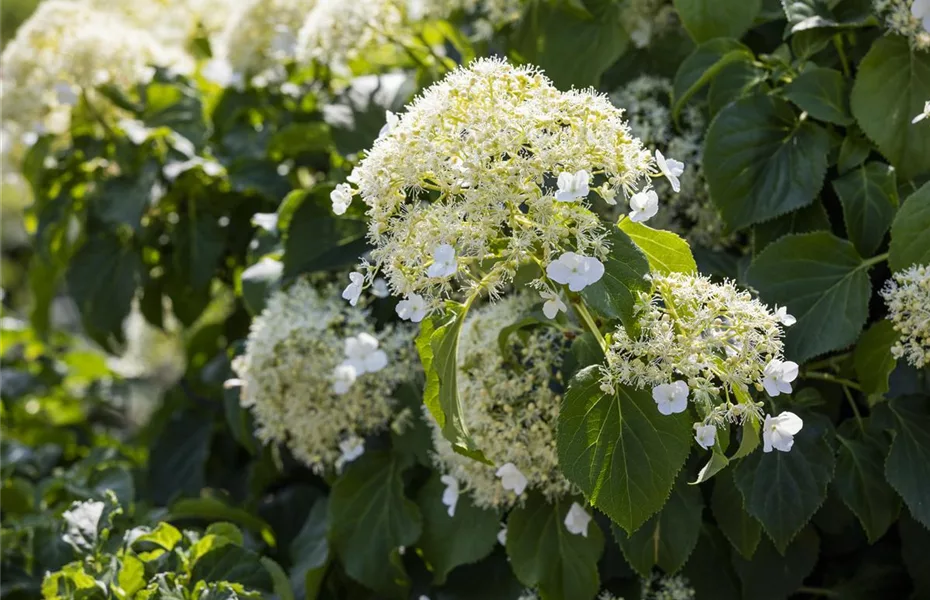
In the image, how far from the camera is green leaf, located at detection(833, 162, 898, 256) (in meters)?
1.26

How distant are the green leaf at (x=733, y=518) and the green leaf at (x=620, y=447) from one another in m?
0.30

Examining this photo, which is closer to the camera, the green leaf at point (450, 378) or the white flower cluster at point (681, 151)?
the green leaf at point (450, 378)

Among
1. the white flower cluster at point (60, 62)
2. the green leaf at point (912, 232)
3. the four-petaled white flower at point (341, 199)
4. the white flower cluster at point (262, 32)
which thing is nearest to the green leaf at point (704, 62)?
the green leaf at point (912, 232)

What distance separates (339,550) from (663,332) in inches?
27.4

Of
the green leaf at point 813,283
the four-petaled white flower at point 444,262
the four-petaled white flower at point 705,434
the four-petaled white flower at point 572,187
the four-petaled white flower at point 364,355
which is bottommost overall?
the four-petaled white flower at point 364,355

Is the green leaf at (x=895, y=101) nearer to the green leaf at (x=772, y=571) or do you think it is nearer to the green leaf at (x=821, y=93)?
the green leaf at (x=821, y=93)

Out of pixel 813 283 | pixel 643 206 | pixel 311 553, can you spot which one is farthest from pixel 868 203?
pixel 311 553

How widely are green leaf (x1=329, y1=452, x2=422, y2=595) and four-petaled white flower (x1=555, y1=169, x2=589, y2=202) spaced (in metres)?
0.65

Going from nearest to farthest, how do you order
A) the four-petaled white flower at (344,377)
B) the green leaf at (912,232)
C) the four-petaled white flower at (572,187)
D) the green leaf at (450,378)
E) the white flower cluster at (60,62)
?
the four-petaled white flower at (572,187)
the green leaf at (450,378)
the green leaf at (912,232)
the four-petaled white flower at (344,377)
the white flower cluster at (60,62)

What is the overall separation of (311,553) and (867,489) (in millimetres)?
799

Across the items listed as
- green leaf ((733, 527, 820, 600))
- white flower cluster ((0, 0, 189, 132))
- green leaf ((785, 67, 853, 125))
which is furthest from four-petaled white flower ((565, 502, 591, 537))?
white flower cluster ((0, 0, 189, 132))

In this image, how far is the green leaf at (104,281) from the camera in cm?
190

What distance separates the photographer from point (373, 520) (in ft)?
4.65

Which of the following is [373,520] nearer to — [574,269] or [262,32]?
[574,269]
